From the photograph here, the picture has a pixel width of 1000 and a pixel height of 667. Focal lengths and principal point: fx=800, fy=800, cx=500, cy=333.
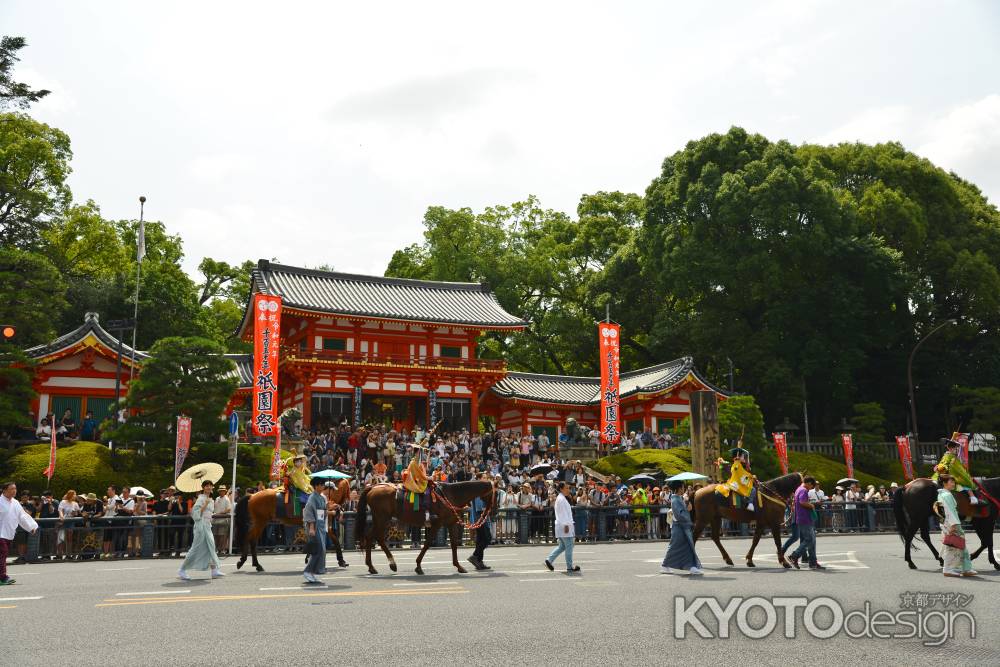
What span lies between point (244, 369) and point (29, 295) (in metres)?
11.4

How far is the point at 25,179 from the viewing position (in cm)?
3953

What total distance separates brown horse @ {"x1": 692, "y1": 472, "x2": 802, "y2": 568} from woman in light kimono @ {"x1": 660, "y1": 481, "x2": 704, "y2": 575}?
4.19ft

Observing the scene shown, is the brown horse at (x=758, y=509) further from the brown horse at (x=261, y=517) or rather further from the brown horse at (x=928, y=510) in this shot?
the brown horse at (x=261, y=517)

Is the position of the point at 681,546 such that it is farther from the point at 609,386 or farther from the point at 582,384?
the point at 582,384

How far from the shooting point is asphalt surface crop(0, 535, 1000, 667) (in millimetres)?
7043

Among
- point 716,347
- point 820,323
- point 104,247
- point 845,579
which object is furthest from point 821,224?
point 104,247

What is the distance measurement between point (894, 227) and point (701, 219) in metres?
11.0

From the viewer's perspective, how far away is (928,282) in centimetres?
4538

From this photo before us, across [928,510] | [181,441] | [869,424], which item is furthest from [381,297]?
[928,510]

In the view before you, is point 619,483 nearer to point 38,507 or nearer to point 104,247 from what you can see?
point 38,507

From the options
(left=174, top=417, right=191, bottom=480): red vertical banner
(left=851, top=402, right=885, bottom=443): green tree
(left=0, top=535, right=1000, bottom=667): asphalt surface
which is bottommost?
(left=0, top=535, right=1000, bottom=667): asphalt surface

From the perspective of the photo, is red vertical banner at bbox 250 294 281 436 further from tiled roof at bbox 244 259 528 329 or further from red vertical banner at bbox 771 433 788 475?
red vertical banner at bbox 771 433 788 475

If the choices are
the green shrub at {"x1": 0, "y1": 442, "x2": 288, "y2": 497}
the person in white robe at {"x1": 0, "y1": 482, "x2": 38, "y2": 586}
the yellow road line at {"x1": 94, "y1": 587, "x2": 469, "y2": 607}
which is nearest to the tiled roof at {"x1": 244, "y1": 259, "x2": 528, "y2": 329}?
the green shrub at {"x1": 0, "y1": 442, "x2": 288, "y2": 497}

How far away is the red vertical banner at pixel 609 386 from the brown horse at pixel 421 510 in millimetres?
18094
